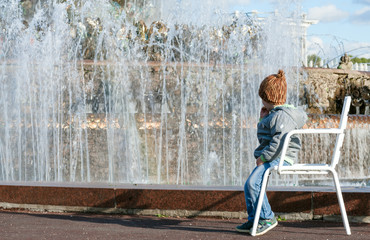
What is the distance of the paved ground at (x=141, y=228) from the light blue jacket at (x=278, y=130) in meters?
0.55

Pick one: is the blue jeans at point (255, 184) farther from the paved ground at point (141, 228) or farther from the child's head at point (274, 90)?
the child's head at point (274, 90)

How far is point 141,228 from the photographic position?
464 cm

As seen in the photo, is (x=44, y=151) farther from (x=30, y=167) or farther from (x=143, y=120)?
(x=143, y=120)

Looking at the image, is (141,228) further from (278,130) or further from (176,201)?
(278,130)

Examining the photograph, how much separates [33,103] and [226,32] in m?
4.53

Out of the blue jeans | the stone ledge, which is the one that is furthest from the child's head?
the stone ledge

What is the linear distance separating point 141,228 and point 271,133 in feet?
4.01

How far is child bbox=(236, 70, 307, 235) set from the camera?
412 cm

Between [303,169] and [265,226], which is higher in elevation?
[303,169]

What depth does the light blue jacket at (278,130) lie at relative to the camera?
13.5 ft

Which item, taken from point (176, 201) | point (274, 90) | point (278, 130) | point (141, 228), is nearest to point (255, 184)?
point (278, 130)

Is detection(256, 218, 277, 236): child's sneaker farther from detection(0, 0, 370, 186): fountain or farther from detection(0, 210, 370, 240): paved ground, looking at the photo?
detection(0, 0, 370, 186): fountain

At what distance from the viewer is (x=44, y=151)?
10078 mm

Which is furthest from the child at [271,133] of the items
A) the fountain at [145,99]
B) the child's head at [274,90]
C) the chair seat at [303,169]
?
the fountain at [145,99]
